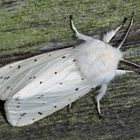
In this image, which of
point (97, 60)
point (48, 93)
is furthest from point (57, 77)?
point (97, 60)

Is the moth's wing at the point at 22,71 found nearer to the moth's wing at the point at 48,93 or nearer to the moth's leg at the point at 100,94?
the moth's wing at the point at 48,93

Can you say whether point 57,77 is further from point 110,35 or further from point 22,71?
point 110,35

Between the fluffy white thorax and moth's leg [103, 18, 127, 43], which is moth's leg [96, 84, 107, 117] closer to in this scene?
Result: the fluffy white thorax

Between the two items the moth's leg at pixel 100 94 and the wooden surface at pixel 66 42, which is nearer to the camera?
the wooden surface at pixel 66 42

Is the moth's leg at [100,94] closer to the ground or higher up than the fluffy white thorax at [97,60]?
closer to the ground

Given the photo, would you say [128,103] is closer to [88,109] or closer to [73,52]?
[88,109]

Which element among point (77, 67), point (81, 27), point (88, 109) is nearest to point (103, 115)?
point (88, 109)

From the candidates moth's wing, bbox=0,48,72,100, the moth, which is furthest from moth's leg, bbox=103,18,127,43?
moth's wing, bbox=0,48,72,100

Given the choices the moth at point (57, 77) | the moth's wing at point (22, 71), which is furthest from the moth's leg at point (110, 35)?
the moth's wing at point (22, 71)
